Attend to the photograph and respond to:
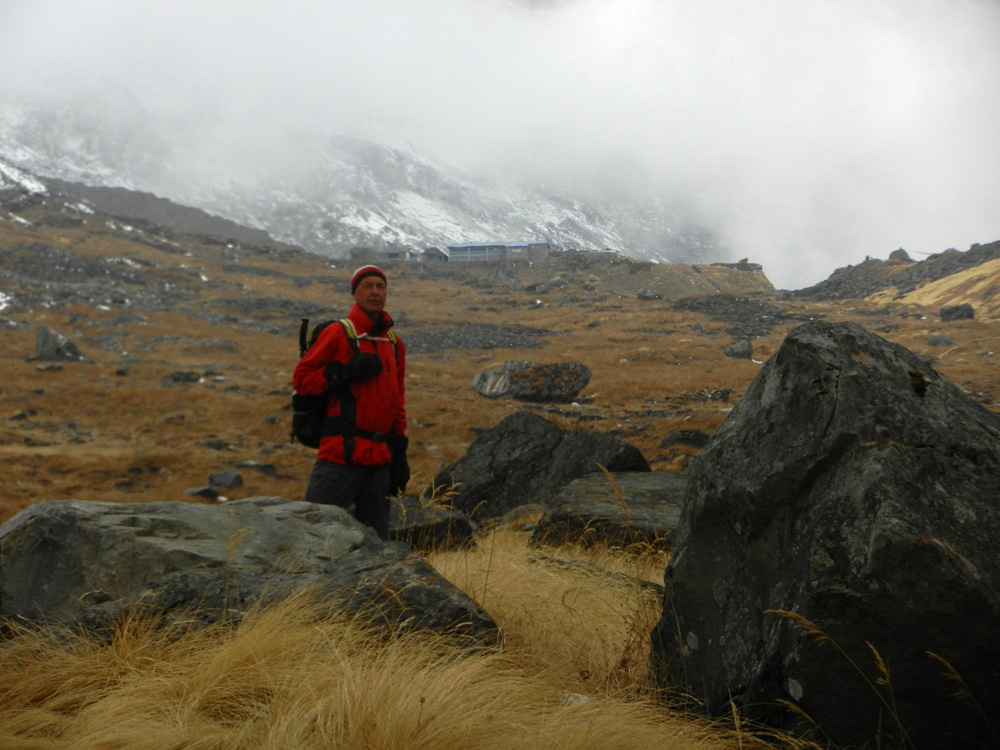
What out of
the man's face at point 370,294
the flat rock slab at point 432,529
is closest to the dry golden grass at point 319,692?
the man's face at point 370,294

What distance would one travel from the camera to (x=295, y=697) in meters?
2.66

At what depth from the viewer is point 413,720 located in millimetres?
2363

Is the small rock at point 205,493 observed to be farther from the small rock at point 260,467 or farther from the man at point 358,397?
the man at point 358,397

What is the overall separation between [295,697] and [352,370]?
128 inches

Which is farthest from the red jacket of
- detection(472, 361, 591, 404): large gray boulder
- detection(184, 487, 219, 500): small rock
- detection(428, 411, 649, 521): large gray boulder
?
detection(472, 361, 591, 404): large gray boulder

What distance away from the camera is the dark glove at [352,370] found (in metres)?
5.62

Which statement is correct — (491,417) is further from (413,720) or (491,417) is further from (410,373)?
(413,720)

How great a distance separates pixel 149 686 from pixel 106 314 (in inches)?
2012

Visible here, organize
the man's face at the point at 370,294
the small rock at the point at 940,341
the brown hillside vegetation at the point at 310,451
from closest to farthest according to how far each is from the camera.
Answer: the brown hillside vegetation at the point at 310,451 < the man's face at the point at 370,294 < the small rock at the point at 940,341

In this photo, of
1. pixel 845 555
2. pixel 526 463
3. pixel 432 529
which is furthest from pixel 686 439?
pixel 845 555

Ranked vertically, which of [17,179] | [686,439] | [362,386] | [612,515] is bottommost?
[612,515]

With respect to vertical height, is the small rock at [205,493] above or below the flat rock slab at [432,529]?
below

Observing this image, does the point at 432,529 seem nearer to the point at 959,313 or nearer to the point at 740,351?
the point at 740,351

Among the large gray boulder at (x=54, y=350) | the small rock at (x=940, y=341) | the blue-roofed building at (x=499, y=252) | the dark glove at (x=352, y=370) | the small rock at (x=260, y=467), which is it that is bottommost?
the small rock at (x=260, y=467)
